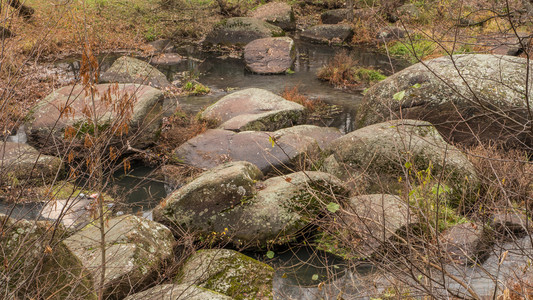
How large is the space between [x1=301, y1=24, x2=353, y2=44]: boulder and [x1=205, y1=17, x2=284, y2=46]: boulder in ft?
6.50

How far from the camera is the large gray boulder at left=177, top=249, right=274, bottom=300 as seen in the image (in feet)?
19.4

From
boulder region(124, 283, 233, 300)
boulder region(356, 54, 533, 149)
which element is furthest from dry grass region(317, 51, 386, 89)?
boulder region(124, 283, 233, 300)

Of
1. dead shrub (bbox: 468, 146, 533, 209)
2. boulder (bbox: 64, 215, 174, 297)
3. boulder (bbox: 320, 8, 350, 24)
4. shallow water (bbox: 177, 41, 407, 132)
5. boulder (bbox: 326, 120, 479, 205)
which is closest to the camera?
dead shrub (bbox: 468, 146, 533, 209)

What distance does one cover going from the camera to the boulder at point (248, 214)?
7.14 metres

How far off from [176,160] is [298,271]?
13.4 feet

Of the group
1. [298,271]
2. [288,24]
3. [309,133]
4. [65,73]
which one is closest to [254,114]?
[309,133]

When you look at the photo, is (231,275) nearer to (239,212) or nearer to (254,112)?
(239,212)

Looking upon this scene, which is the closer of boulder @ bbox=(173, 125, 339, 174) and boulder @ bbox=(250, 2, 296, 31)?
boulder @ bbox=(173, 125, 339, 174)

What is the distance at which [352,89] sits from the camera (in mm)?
14633

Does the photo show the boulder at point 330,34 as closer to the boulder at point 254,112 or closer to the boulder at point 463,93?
the boulder at point 254,112

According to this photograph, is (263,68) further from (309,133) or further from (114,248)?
(114,248)

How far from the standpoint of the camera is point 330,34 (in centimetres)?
2070

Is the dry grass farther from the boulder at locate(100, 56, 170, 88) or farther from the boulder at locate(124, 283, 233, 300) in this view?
the boulder at locate(124, 283, 233, 300)

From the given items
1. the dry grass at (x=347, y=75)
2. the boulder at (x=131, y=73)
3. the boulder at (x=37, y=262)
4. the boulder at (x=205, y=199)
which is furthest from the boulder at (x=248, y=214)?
the dry grass at (x=347, y=75)
